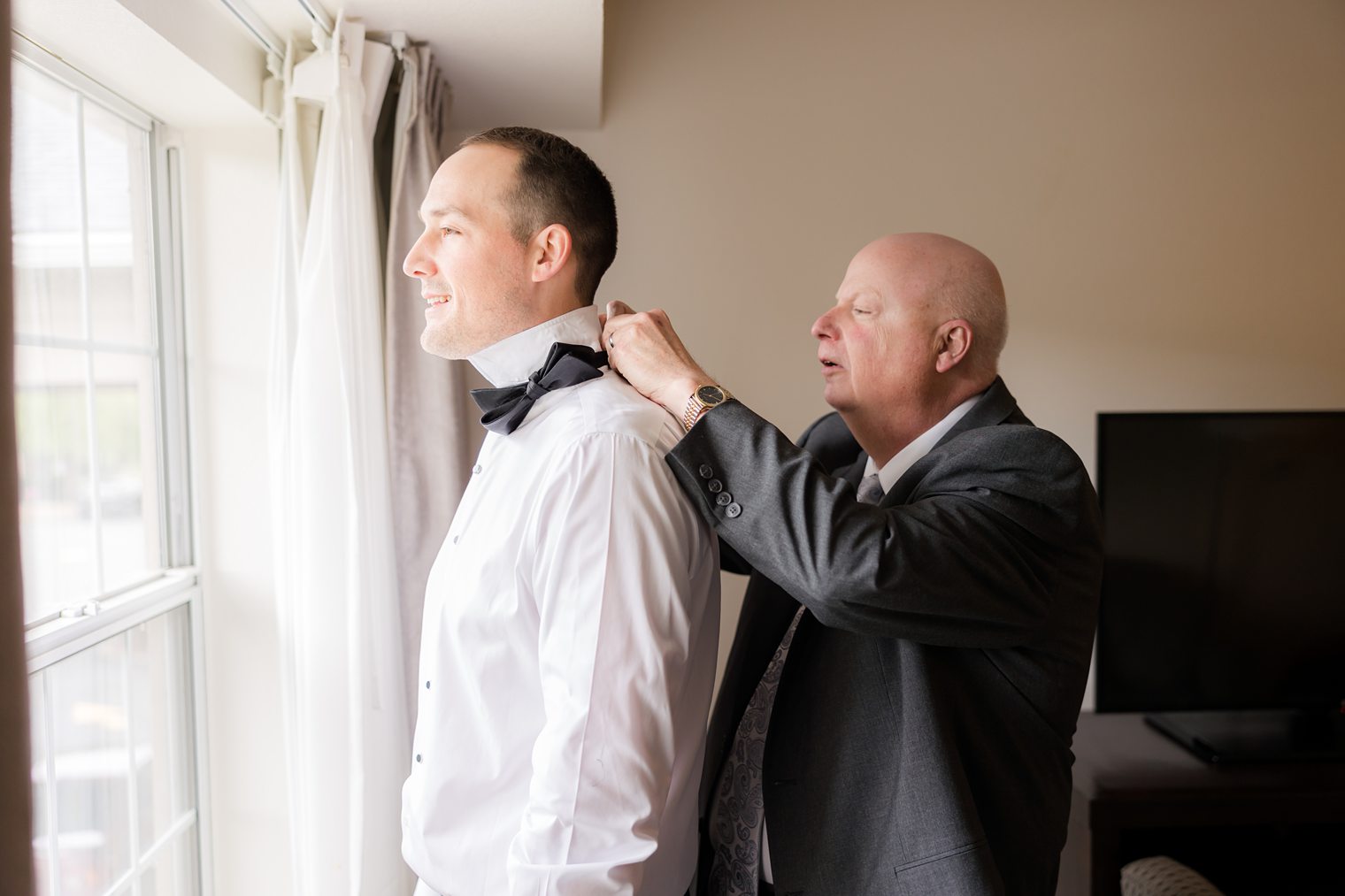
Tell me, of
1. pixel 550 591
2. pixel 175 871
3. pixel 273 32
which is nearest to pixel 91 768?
pixel 175 871

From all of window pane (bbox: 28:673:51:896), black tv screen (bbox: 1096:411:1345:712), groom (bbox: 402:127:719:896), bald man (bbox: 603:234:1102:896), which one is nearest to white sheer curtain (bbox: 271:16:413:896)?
window pane (bbox: 28:673:51:896)

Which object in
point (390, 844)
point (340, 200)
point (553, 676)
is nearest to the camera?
point (553, 676)

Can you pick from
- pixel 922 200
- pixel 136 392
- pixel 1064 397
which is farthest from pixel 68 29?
pixel 1064 397

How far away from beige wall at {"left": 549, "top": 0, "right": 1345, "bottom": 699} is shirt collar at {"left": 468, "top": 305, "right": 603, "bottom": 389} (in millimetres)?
1401

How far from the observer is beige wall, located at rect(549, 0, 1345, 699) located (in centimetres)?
267

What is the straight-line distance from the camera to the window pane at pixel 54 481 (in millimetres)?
1540

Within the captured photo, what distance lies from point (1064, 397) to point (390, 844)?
2.13 meters

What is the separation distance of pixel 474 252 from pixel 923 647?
78cm

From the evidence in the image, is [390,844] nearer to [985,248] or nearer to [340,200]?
[340,200]

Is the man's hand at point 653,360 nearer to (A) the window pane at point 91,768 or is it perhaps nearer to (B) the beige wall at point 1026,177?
(A) the window pane at point 91,768

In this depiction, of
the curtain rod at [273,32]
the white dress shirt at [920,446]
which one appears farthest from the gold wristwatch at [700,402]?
the curtain rod at [273,32]

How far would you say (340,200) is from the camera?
1.80m

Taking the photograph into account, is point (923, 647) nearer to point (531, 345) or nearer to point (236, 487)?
point (531, 345)

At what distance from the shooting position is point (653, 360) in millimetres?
1239
